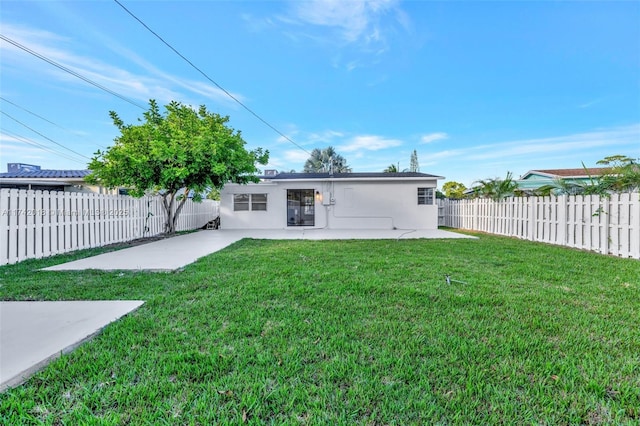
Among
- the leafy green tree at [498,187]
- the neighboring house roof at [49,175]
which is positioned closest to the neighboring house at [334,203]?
the leafy green tree at [498,187]

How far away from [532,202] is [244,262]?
31.0ft

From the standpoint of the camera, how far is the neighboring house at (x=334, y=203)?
1493 cm

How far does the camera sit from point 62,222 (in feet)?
22.8

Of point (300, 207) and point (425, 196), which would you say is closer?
point (425, 196)

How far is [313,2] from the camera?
10.0 metres

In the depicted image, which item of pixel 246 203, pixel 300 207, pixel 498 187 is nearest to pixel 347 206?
pixel 300 207

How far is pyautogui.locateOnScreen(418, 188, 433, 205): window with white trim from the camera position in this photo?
49.3 feet

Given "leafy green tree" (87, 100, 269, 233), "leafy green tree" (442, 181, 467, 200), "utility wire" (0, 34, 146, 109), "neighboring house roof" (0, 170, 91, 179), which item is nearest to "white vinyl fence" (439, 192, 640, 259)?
"leafy green tree" (87, 100, 269, 233)

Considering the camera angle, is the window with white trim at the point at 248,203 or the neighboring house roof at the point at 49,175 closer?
the neighboring house roof at the point at 49,175

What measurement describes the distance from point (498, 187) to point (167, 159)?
13137 mm

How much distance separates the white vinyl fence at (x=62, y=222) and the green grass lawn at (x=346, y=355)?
2.11 m

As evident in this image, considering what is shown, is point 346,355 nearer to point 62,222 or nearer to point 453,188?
point 62,222

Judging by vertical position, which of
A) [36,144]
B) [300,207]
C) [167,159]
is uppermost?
[36,144]

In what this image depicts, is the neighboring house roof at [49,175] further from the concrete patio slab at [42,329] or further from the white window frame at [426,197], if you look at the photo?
the white window frame at [426,197]
